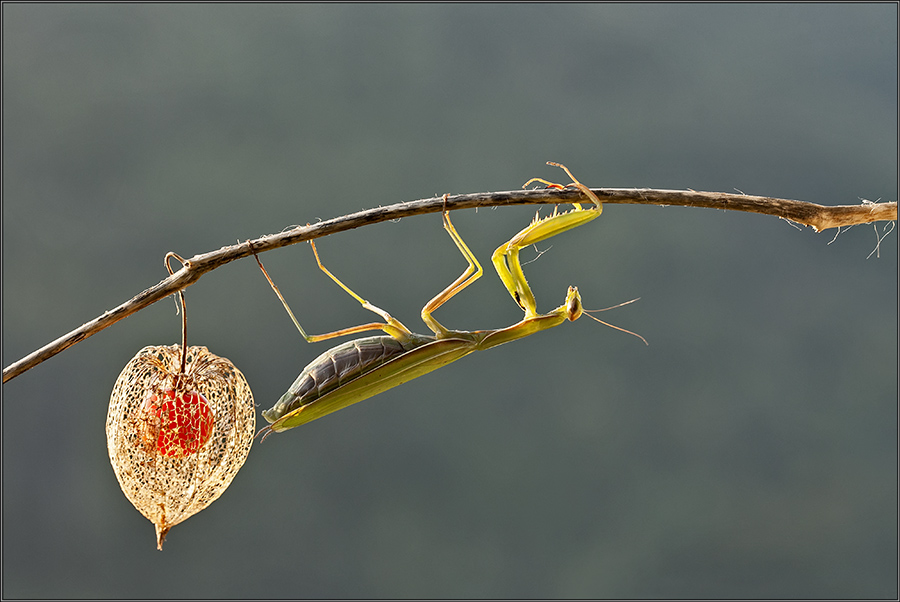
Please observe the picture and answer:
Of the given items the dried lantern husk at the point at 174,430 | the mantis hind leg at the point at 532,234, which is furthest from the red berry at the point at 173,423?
the mantis hind leg at the point at 532,234

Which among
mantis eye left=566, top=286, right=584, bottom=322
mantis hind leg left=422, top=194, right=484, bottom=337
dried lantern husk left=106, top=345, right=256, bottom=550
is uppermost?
mantis hind leg left=422, top=194, right=484, bottom=337

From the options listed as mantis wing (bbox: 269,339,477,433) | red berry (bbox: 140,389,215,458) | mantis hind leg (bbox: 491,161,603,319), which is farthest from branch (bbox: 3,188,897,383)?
mantis wing (bbox: 269,339,477,433)

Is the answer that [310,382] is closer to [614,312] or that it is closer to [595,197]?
[595,197]

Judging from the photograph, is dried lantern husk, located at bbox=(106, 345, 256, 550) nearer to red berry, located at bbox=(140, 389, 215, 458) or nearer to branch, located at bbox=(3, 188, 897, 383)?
red berry, located at bbox=(140, 389, 215, 458)

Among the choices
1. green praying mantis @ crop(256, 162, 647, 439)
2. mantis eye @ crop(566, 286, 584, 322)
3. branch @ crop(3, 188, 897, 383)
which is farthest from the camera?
mantis eye @ crop(566, 286, 584, 322)

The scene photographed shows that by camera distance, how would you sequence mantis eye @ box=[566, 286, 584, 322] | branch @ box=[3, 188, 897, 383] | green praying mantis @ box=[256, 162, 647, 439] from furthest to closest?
1. mantis eye @ box=[566, 286, 584, 322]
2. green praying mantis @ box=[256, 162, 647, 439]
3. branch @ box=[3, 188, 897, 383]

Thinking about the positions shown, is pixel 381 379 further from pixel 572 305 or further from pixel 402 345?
A: pixel 572 305

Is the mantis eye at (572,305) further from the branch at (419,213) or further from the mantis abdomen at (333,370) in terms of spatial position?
the mantis abdomen at (333,370)

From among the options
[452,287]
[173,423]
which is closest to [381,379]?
[452,287]
